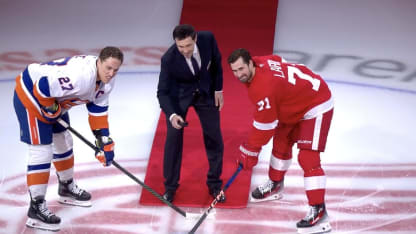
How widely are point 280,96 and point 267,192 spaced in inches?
32.3

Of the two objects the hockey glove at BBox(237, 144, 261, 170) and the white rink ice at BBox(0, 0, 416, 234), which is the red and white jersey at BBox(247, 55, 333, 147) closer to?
the hockey glove at BBox(237, 144, 261, 170)

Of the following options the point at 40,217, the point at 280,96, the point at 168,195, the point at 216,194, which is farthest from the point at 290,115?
the point at 40,217

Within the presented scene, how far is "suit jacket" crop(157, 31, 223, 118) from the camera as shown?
4121 mm

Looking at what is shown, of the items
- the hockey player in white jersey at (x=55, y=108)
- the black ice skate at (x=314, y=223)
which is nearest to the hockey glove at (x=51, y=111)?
the hockey player in white jersey at (x=55, y=108)

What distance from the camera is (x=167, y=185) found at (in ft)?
→ 14.6


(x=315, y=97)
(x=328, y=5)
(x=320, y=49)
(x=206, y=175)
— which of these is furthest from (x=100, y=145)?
(x=328, y=5)

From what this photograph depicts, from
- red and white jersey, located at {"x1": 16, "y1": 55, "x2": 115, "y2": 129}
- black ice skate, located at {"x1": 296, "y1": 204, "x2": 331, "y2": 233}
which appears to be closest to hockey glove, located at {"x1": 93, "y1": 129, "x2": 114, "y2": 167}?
red and white jersey, located at {"x1": 16, "y1": 55, "x2": 115, "y2": 129}

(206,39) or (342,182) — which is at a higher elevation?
(206,39)

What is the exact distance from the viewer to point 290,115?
4.09m

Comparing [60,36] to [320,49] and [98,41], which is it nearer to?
[98,41]

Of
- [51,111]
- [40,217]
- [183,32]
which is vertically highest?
[183,32]

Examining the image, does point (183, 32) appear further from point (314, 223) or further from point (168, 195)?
point (314, 223)

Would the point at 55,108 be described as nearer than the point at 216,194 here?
Yes

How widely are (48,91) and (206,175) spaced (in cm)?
131
